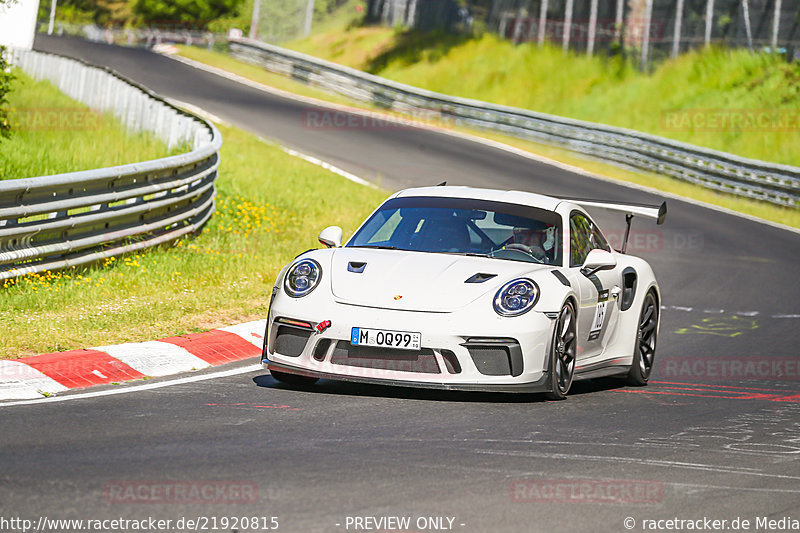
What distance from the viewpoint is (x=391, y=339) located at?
24.5 feet

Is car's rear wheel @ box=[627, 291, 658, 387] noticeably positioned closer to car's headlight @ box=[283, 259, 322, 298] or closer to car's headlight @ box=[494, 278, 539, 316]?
car's headlight @ box=[494, 278, 539, 316]

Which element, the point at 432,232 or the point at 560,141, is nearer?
the point at 432,232

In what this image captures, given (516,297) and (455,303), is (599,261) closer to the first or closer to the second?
(516,297)

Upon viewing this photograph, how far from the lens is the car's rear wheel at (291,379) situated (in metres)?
8.05

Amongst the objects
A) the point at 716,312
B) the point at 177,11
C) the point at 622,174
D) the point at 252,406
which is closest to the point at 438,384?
the point at 252,406

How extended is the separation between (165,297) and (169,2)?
88808 millimetres

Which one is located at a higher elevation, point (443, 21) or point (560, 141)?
point (443, 21)

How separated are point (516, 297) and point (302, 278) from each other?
1.40m

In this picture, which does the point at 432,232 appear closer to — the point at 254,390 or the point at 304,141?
the point at 254,390

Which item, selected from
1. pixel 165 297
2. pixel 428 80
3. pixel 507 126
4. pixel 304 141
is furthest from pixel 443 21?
pixel 165 297

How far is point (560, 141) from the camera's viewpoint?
34.0 meters
